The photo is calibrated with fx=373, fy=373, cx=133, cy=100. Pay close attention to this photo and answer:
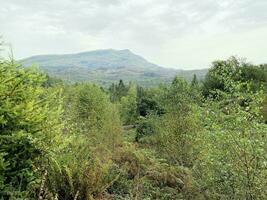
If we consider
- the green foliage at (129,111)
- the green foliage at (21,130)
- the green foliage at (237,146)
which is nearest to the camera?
the green foliage at (21,130)

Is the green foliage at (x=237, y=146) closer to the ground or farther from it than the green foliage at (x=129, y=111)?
farther from it

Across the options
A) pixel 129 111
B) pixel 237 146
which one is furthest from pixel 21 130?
pixel 129 111

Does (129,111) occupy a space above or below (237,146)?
below

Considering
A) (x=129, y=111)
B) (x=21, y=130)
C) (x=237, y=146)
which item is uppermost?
(x=21, y=130)

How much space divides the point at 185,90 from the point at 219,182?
35.3 feet

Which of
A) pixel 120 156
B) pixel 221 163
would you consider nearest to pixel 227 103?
pixel 221 163

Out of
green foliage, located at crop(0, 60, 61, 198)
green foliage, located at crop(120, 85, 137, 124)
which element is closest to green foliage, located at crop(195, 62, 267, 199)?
green foliage, located at crop(0, 60, 61, 198)

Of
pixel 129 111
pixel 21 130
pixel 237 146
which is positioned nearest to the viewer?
pixel 21 130

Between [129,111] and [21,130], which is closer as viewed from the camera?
[21,130]

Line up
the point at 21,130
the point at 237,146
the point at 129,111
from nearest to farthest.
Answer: the point at 21,130, the point at 237,146, the point at 129,111

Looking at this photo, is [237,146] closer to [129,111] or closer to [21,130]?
[21,130]

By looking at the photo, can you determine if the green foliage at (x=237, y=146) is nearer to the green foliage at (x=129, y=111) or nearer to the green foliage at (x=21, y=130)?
the green foliage at (x=21, y=130)

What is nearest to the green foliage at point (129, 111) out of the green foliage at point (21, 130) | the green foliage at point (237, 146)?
the green foliage at point (237, 146)

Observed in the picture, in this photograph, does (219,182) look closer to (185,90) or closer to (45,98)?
(45,98)
